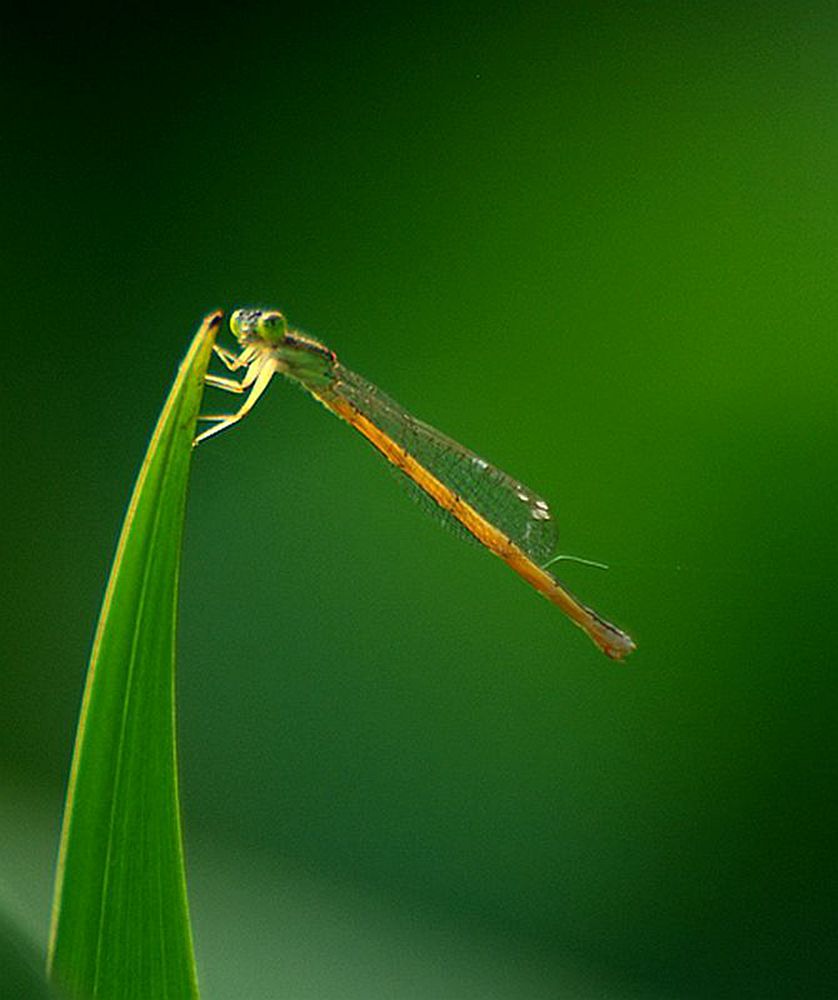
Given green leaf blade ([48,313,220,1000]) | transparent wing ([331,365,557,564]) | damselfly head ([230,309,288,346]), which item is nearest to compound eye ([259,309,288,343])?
damselfly head ([230,309,288,346])

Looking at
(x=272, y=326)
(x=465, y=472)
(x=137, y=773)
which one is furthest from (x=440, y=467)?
(x=137, y=773)

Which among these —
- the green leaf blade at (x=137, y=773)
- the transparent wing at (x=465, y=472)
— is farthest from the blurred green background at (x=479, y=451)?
the green leaf blade at (x=137, y=773)

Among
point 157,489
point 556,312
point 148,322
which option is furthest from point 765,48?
point 157,489

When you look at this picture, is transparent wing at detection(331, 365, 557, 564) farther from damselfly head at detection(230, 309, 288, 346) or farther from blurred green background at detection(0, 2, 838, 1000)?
damselfly head at detection(230, 309, 288, 346)

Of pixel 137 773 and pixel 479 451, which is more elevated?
pixel 479 451

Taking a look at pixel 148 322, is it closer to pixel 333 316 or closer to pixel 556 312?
pixel 333 316

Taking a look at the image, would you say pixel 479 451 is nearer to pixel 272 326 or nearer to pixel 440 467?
pixel 440 467

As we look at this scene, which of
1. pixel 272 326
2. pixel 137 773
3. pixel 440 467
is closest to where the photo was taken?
pixel 137 773
